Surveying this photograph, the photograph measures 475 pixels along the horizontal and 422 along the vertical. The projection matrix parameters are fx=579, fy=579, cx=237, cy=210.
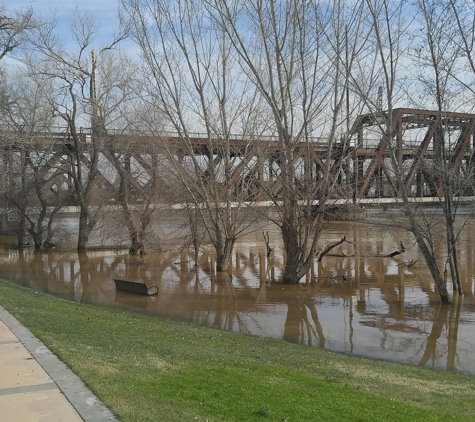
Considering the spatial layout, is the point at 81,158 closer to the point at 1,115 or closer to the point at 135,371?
the point at 1,115

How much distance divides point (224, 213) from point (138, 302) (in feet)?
33.2

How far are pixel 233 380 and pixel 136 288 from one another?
14.4m

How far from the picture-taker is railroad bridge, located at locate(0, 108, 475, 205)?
872 inches

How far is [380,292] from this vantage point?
22.0m

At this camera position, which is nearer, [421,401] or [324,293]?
[421,401]

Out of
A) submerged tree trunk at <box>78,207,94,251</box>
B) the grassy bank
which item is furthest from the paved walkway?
submerged tree trunk at <box>78,207,94,251</box>

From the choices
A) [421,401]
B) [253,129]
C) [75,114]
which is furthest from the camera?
[75,114]

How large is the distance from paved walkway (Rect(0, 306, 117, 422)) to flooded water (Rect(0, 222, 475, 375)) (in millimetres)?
7894

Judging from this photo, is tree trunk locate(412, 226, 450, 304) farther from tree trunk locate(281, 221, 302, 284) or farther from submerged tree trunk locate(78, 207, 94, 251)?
submerged tree trunk locate(78, 207, 94, 251)

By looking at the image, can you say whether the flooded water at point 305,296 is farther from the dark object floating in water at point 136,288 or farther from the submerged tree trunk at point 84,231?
the submerged tree trunk at point 84,231

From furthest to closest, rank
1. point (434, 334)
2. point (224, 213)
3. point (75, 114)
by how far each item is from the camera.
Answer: point (75, 114)
point (224, 213)
point (434, 334)

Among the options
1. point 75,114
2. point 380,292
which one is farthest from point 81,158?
point 380,292

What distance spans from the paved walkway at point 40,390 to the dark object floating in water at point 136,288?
12714mm

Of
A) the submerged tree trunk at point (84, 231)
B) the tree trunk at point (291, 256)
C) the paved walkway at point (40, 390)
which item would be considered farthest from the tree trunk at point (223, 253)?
the paved walkway at point (40, 390)
